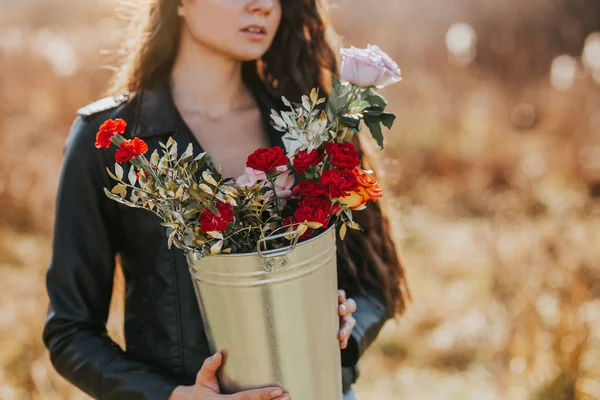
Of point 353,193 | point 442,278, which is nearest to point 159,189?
point 353,193

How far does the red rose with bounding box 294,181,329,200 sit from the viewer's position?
1349 millimetres

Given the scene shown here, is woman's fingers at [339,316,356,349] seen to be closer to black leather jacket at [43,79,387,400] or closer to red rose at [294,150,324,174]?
black leather jacket at [43,79,387,400]

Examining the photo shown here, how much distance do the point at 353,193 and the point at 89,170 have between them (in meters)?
0.72

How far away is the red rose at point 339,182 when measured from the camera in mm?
1313

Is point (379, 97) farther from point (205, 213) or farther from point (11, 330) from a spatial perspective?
point (11, 330)

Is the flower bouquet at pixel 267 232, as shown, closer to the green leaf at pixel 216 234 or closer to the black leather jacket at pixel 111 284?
the green leaf at pixel 216 234

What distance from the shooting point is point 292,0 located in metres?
2.16

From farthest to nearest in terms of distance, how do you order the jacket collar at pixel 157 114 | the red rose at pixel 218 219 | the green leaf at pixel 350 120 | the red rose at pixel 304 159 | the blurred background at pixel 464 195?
the blurred background at pixel 464 195 < the jacket collar at pixel 157 114 < the green leaf at pixel 350 120 < the red rose at pixel 304 159 < the red rose at pixel 218 219

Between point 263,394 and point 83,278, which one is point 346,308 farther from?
point 83,278

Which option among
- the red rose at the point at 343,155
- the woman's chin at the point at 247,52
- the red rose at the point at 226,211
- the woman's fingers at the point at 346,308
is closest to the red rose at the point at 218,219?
the red rose at the point at 226,211

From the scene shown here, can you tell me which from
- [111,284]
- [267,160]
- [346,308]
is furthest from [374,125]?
[111,284]

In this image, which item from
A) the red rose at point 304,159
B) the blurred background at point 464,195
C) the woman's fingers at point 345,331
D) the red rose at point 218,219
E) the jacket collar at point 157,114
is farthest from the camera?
the blurred background at point 464,195

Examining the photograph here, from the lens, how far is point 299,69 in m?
2.18

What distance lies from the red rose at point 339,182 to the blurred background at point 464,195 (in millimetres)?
880
